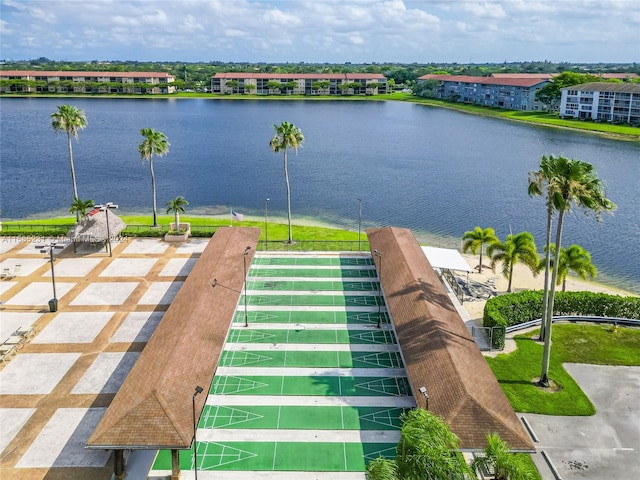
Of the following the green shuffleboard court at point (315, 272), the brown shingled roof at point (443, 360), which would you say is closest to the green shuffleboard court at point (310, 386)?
the brown shingled roof at point (443, 360)

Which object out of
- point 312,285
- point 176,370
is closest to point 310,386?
point 176,370

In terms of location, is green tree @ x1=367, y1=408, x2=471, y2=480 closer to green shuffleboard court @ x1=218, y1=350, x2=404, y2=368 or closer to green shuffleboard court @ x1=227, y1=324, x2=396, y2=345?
green shuffleboard court @ x1=218, y1=350, x2=404, y2=368

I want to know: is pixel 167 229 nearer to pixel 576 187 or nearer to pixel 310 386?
pixel 310 386

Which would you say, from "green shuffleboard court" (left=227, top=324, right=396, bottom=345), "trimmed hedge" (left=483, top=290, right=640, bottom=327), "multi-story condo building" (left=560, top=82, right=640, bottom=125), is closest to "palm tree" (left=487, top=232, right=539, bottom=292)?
"trimmed hedge" (left=483, top=290, right=640, bottom=327)

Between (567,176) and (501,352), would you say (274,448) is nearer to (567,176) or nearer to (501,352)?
(501,352)

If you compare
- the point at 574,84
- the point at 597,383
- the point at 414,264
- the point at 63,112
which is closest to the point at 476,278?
the point at 414,264

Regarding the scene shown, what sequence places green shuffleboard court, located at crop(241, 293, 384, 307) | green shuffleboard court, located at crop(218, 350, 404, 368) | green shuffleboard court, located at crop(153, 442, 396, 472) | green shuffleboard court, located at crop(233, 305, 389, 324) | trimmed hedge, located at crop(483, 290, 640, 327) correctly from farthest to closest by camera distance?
1. green shuffleboard court, located at crop(241, 293, 384, 307)
2. trimmed hedge, located at crop(483, 290, 640, 327)
3. green shuffleboard court, located at crop(233, 305, 389, 324)
4. green shuffleboard court, located at crop(218, 350, 404, 368)
5. green shuffleboard court, located at crop(153, 442, 396, 472)
